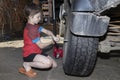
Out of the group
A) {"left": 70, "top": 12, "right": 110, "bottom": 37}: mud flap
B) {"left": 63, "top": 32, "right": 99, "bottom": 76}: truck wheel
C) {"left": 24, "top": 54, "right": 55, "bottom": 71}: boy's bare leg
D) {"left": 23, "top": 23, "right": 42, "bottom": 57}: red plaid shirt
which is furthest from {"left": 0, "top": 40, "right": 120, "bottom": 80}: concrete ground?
{"left": 70, "top": 12, "right": 110, "bottom": 37}: mud flap

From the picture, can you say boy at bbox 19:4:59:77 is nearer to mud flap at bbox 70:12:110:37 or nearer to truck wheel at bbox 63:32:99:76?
truck wheel at bbox 63:32:99:76

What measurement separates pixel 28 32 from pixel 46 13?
4.84m

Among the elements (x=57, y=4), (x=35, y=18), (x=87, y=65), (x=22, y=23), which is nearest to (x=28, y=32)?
(x=35, y=18)

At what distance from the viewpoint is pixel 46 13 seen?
27.0 ft

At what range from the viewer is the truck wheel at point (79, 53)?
2.47 metres

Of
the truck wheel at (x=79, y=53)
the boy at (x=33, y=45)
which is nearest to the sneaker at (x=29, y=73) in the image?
the boy at (x=33, y=45)

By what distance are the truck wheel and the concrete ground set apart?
2.50 feet

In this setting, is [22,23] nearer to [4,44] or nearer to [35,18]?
[4,44]

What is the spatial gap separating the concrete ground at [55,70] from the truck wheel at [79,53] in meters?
0.76

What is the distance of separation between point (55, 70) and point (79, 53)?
1336 millimetres

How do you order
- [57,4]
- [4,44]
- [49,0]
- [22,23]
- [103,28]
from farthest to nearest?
1. [49,0]
2. [22,23]
3. [57,4]
4. [4,44]
5. [103,28]

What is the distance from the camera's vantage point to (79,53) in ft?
8.36

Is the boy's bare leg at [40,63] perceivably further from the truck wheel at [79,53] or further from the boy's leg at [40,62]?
the truck wheel at [79,53]

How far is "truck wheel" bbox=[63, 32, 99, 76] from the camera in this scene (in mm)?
2467
